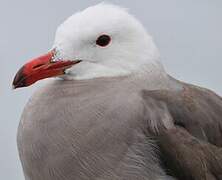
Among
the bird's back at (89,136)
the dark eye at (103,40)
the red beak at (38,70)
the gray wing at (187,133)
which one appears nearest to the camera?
the bird's back at (89,136)

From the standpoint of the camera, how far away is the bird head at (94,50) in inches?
206

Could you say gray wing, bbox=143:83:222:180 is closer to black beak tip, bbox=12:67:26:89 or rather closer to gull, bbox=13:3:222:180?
gull, bbox=13:3:222:180

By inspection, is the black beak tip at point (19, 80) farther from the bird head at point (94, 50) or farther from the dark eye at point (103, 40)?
the dark eye at point (103, 40)

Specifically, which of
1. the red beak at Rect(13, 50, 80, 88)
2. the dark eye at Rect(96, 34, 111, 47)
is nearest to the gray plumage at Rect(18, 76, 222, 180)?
the red beak at Rect(13, 50, 80, 88)

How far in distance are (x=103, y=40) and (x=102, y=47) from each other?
0.05m

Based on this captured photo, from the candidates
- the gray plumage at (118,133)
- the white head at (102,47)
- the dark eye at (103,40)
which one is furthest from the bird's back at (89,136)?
the dark eye at (103,40)

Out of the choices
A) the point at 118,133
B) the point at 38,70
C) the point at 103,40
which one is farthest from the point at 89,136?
the point at 103,40

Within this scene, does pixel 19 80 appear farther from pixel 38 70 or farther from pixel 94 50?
pixel 94 50

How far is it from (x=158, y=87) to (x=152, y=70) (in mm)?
119

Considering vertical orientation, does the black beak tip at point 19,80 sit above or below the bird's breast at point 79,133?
above

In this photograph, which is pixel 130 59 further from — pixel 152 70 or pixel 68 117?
pixel 68 117

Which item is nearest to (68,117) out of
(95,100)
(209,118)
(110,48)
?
(95,100)

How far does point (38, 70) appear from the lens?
17.1ft

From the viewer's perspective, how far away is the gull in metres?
5.01
